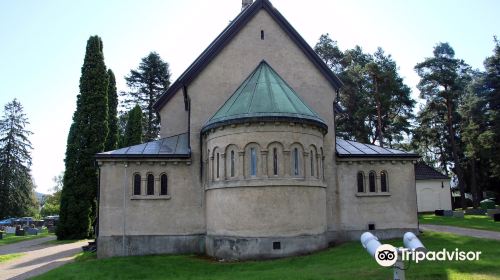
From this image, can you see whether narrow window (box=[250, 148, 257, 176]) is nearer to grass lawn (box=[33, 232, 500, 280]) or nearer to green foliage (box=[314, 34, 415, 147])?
grass lawn (box=[33, 232, 500, 280])

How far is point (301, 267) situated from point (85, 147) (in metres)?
25.1

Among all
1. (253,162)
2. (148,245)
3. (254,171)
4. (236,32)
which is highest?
(236,32)

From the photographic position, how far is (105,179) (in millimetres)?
19375

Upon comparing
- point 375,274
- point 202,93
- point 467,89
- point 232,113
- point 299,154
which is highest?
point 467,89

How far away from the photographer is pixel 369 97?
153 feet

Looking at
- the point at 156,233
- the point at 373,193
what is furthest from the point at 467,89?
the point at 156,233

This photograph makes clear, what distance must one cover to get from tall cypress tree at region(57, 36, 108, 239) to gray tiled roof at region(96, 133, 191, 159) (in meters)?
14.4

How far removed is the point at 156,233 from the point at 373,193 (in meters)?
11.3

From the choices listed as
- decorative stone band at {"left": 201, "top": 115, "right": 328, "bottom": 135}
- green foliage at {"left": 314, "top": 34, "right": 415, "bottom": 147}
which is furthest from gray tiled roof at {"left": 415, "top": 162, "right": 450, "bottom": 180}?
decorative stone band at {"left": 201, "top": 115, "right": 328, "bottom": 135}

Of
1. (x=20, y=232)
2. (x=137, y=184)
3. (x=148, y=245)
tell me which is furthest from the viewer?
(x=20, y=232)

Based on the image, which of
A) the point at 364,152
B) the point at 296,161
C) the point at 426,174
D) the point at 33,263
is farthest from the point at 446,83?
the point at 33,263

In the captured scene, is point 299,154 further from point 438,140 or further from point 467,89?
point 438,140

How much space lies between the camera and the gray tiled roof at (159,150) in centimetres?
1955

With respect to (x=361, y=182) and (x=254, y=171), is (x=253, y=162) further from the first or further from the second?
(x=361, y=182)
